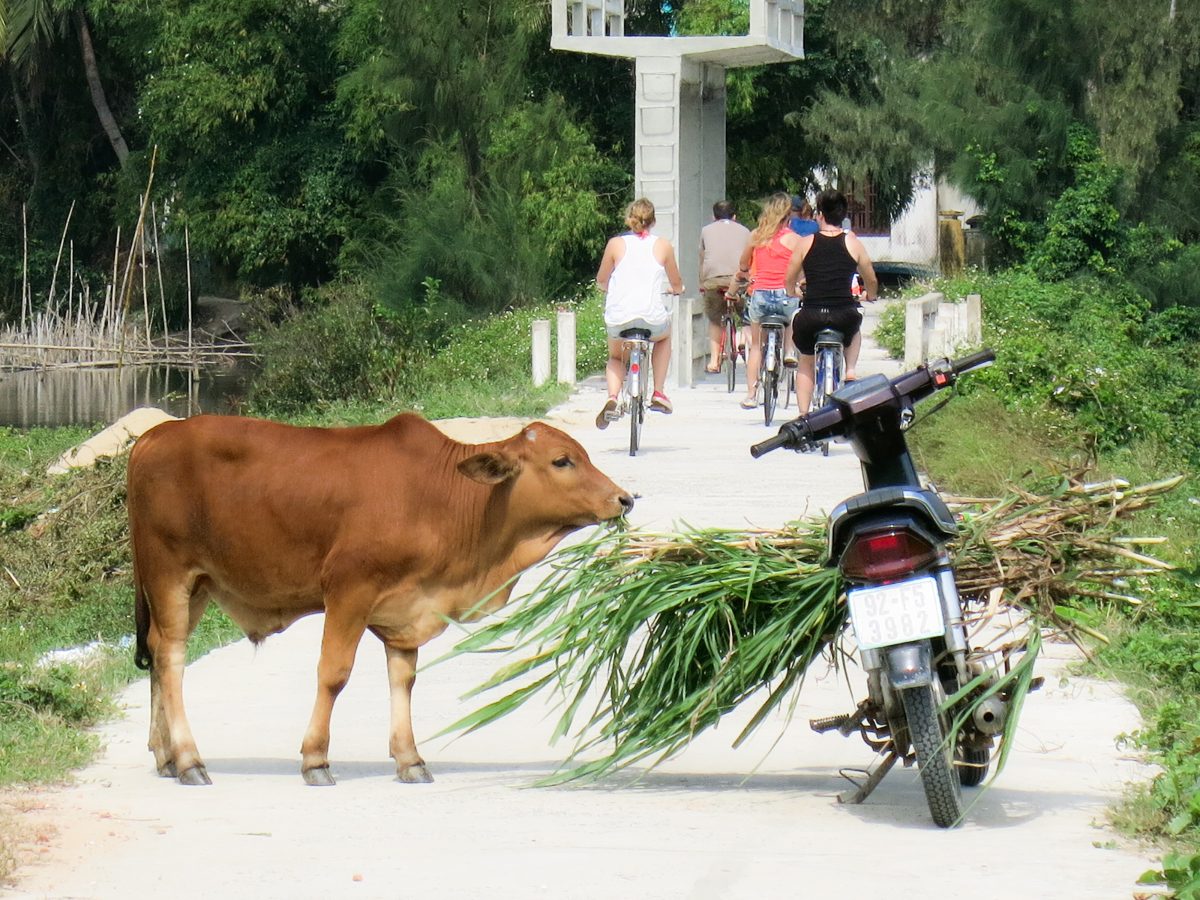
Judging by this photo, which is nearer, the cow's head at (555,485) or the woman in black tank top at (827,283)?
the cow's head at (555,485)

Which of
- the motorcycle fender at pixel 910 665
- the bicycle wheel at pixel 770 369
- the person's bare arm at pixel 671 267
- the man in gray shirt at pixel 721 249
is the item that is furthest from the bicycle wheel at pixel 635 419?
the motorcycle fender at pixel 910 665

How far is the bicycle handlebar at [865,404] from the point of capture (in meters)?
6.17

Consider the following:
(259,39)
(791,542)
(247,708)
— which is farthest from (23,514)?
(259,39)

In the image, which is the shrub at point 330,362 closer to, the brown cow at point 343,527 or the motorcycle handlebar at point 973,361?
the brown cow at point 343,527

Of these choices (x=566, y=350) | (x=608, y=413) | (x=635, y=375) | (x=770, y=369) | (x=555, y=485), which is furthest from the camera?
(x=566, y=350)

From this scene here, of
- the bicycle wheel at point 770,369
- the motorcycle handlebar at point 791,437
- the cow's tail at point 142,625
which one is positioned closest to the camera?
the motorcycle handlebar at point 791,437

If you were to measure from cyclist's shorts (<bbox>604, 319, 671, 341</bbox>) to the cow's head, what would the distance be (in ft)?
26.8

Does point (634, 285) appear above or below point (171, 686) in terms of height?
above

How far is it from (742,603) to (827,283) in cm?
818

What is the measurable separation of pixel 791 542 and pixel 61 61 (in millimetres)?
44899

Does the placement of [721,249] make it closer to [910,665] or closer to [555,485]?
[555,485]

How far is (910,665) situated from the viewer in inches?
231

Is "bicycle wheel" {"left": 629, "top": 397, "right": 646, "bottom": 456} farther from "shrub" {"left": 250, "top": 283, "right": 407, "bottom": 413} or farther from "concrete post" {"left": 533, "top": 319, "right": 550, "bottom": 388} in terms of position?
"shrub" {"left": 250, "top": 283, "right": 407, "bottom": 413}

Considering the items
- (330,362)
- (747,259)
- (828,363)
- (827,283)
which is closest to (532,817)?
(827,283)
